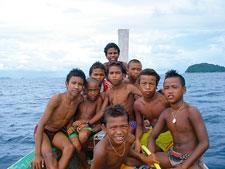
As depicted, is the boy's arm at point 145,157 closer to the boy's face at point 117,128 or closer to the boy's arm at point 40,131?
the boy's face at point 117,128

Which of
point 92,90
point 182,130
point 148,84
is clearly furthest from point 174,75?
point 92,90

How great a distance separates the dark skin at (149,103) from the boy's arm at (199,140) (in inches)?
28.4

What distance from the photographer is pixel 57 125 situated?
3.60 m

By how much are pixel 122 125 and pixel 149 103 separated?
3.23 ft

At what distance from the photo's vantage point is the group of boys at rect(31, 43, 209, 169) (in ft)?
8.78

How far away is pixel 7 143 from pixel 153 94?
6.42 m

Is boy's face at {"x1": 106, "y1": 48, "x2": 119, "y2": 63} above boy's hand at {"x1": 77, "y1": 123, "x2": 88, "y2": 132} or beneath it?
above

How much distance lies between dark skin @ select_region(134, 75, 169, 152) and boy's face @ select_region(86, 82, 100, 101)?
0.73m

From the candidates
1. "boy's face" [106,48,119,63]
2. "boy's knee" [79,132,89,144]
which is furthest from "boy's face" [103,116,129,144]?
"boy's face" [106,48,119,63]

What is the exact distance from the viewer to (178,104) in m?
2.86

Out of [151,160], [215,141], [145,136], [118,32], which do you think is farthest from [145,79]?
[215,141]

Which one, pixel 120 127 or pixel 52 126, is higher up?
pixel 120 127

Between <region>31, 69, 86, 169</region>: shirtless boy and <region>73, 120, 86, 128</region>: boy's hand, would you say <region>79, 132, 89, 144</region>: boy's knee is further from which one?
<region>73, 120, 86, 128</region>: boy's hand

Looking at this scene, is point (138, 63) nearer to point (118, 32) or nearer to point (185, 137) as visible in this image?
point (118, 32)
